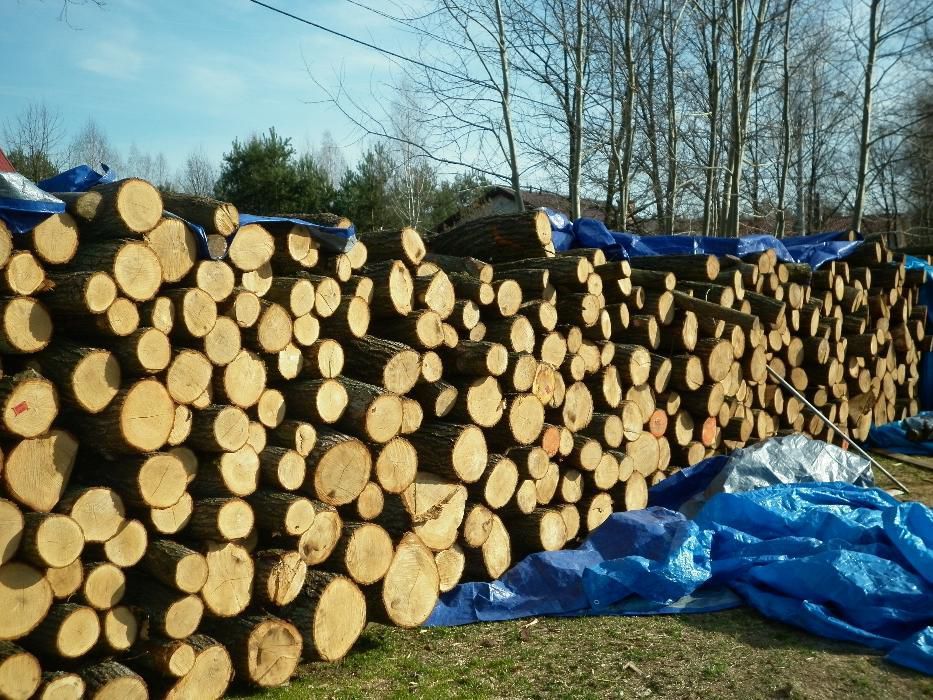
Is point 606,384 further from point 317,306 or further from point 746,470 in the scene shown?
point 317,306

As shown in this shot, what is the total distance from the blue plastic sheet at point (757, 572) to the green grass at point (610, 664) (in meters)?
0.10

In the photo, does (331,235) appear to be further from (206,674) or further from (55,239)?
(206,674)

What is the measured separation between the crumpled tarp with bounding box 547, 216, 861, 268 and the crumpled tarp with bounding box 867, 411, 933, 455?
74.7 inches

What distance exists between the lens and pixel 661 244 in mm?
7520

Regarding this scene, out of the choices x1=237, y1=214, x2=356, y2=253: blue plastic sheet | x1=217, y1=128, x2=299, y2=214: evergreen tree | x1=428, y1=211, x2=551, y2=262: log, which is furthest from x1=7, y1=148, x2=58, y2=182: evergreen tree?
x1=237, y1=214, x2=356, y2=253: blue plastic sheet

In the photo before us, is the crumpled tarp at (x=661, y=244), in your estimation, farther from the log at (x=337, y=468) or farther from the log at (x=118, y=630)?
the log at (x=118, y=630)

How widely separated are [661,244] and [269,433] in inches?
180

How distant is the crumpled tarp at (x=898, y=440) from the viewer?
8.39 metres

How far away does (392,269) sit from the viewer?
459 cm

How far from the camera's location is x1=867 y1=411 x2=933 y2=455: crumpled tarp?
8.39m

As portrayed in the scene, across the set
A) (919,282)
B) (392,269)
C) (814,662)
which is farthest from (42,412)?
(919,282)

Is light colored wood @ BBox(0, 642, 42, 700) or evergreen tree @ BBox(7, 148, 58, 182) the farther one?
evergreen tree @ BBox(7, 148, 58, 182)

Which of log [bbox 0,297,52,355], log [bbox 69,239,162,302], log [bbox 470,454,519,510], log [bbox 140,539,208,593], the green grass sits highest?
log [bbox 69,239,162,302]

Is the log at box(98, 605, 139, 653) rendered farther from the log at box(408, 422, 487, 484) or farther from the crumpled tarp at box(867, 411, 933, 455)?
the crumpled tarp at box(867, 411, 933, 455)
